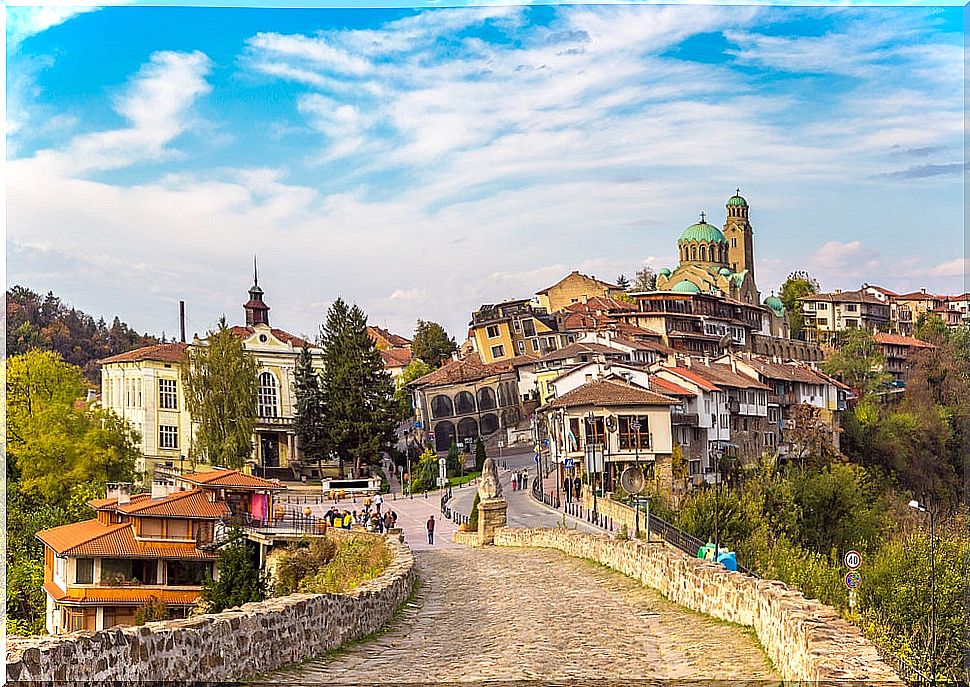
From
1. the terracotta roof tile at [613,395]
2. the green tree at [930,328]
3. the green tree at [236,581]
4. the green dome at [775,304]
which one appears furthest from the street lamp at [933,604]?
the green tree at [236,581]

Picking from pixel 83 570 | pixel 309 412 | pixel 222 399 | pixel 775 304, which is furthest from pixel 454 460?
pixel 775 304

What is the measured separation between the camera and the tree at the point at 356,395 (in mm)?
9484

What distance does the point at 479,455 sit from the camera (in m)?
12.0

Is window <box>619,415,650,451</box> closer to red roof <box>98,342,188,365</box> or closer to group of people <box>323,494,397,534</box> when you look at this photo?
group of people <box>323,494,397,534</box>

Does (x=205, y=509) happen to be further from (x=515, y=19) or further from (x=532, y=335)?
(x=515, y=19)

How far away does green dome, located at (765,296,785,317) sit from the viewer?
12.0 m

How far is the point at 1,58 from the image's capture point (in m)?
5.36

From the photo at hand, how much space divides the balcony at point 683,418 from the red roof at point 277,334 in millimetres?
7588

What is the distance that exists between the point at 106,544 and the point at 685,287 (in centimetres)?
576

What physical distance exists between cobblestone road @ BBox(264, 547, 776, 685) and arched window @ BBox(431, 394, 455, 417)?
9.99 ft

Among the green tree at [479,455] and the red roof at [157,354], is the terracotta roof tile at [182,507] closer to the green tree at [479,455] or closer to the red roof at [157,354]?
the red roof at [157,354]

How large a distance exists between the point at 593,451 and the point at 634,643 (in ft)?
32.4

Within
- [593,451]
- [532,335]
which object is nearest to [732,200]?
[532,335]

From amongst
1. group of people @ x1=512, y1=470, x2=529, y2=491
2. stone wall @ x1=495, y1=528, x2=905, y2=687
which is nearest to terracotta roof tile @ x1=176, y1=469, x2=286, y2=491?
stone wall @ x1=495, y1=528, x2=905, y2=687
